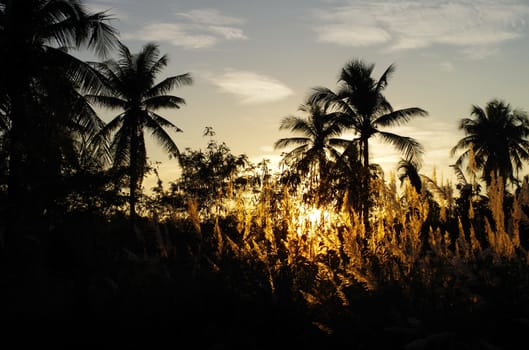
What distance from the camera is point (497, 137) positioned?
4450 centimetres

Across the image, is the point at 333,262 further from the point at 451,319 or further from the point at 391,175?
the point at 451,319

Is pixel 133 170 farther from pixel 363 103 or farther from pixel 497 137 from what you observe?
pixel 497 137

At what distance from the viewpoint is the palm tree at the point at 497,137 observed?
4412 centimetres

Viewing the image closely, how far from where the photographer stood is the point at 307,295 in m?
4.12

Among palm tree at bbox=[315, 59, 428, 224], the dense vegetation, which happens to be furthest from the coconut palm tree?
the dense vegetation

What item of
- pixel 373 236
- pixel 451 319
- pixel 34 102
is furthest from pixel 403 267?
pixel 34 102

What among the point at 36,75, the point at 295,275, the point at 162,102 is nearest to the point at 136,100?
the point at 162,102

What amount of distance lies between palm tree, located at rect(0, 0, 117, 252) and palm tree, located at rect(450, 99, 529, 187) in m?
31.8

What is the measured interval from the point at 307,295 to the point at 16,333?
222 centimetres

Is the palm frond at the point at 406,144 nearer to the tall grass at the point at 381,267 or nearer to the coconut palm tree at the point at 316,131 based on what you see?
the coconut palm tree at the point at 316,131

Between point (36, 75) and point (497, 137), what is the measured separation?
35.2m

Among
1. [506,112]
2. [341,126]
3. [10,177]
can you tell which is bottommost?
[10,177]

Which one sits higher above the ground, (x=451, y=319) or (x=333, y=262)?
(x=333, y=262)

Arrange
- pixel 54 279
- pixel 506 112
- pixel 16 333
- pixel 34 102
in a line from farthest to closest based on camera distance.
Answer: pixel 506 112, pixel 34 102, pixel 54 279, pixel 16 333
